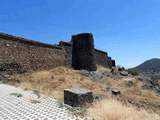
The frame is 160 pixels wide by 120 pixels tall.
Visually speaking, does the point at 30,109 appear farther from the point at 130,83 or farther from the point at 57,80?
the point at 130,83

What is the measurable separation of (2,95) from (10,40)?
7.26 meters

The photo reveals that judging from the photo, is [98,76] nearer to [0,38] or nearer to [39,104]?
[0,38]

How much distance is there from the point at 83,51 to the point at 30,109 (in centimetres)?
1575

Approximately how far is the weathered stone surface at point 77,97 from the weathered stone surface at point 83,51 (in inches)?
573

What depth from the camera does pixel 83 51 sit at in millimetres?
22641

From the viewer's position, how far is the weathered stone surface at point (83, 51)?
22.4m

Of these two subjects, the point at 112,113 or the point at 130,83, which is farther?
the point at 130,83

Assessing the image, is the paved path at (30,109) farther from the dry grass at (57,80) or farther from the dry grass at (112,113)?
the dry grass at (57,80)

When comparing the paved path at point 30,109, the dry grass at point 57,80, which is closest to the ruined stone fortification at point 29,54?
the dry grass at point 57,80

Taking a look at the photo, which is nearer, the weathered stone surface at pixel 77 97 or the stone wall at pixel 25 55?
the weathered stone surface at pixel 77 97

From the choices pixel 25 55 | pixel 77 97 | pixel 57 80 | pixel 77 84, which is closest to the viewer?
pixel 77 97

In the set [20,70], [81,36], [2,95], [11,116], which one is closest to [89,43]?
[81,36]

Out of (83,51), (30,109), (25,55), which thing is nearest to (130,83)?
(83,51)

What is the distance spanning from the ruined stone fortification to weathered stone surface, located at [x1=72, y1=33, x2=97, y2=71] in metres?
0.67
